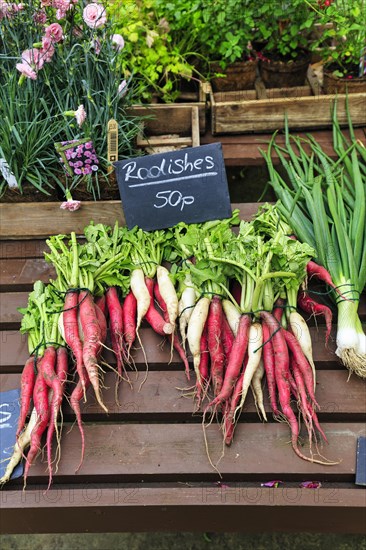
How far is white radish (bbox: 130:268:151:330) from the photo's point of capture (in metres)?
1.67

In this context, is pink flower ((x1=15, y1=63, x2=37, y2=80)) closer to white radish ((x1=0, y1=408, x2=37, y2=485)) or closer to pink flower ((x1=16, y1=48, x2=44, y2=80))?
pink flower ((x1=16, y1=48, x2=44, y2=80))

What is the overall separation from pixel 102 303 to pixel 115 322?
12 centimetres

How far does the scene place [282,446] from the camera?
1440 mm

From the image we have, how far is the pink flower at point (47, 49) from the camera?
1732mm

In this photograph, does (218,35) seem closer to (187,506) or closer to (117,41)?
(117,41)

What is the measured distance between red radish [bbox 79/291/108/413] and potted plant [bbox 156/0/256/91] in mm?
1422

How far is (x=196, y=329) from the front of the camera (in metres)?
1.57

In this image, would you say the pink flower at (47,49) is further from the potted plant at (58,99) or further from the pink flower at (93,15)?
the pink flower at (93,15)

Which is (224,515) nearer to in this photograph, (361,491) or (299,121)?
(361,491)

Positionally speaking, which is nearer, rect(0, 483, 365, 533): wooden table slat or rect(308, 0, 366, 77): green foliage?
rect(0, 483, 365, 533): wooden table slat

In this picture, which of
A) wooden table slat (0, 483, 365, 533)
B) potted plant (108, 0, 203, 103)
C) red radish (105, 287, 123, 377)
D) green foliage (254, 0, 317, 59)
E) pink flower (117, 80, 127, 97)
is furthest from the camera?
potted plant (108, 0, 203, 103)

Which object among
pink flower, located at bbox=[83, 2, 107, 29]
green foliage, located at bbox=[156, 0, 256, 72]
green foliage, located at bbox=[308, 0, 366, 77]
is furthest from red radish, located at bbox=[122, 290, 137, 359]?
green foliage, located at bbox=[308, 0, 366, 77]

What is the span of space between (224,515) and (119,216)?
1152 mm

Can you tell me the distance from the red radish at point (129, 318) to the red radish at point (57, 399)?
205 millimetres
